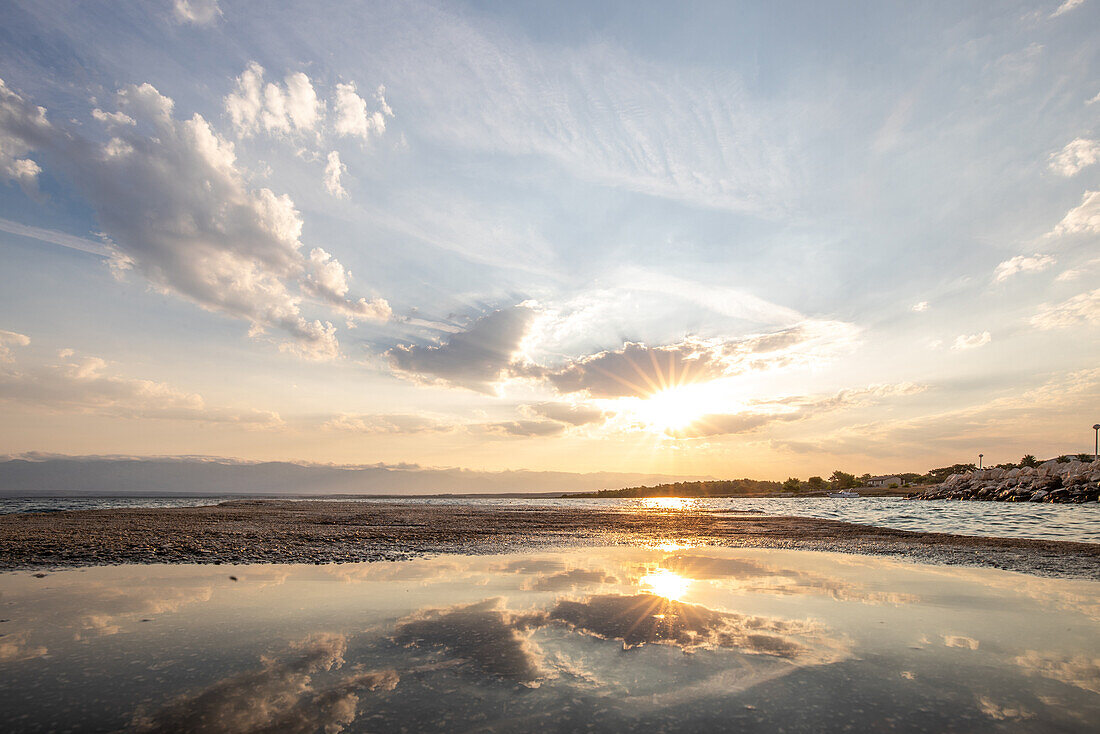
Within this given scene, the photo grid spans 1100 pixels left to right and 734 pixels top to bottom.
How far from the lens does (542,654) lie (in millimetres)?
6559

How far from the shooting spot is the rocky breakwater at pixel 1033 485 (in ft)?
181

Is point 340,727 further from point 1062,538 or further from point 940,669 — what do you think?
point 1062,538

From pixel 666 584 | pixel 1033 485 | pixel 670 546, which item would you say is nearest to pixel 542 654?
pixel 666 584

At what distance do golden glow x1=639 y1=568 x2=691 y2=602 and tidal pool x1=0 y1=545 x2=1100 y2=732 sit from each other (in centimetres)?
11

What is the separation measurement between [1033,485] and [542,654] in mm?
82207

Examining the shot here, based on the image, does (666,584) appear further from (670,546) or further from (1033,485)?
(1033,485)

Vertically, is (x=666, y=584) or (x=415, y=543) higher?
(x=666, y=584)

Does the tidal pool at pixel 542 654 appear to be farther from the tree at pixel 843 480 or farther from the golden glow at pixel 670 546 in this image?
the tree at pixel 843 480

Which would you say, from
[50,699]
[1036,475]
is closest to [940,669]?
[50,699]

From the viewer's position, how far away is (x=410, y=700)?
16.8 feet

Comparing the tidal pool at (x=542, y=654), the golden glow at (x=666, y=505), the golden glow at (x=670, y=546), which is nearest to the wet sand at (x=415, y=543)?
the golden glow at (x=670, y=546)

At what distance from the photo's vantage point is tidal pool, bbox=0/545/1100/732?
4.81 m

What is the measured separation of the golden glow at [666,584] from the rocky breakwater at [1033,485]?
65956 mm

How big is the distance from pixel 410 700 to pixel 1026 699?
20.4ft
